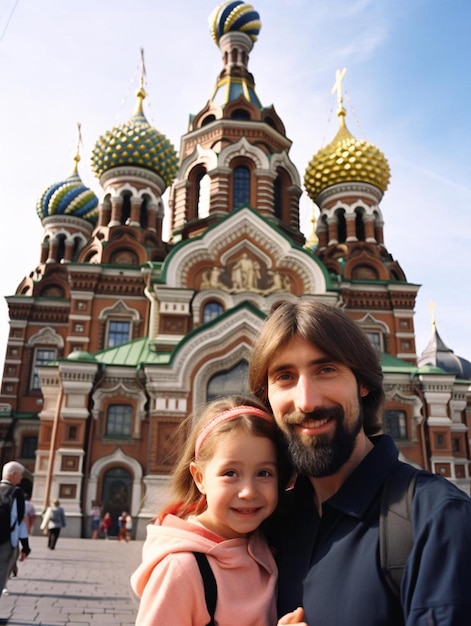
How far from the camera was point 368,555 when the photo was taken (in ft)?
5.13

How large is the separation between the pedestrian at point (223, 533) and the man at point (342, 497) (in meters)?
0.08

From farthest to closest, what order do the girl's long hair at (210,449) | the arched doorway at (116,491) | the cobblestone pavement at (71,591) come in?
the arched doorway at (116,491) < the cobblestone pavement at (71,591) < the girl's long hair at (210,449)

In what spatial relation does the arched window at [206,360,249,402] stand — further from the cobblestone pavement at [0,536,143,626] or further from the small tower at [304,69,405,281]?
the small tower at [304,69,405,281]

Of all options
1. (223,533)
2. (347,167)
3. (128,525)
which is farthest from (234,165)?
(223,533)

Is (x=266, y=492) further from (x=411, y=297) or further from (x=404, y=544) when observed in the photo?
(x=411, y=297)

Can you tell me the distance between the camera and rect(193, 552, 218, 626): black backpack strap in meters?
1.81

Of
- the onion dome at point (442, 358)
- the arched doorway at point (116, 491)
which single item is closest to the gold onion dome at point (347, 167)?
the onion dome at point (442, 358)

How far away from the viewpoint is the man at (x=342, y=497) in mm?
1373

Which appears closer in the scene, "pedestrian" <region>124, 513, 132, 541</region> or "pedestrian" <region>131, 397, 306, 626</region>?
"pedestrian" <region>131, 397, 306, 626</region>

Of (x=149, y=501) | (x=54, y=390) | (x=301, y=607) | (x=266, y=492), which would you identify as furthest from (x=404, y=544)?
(x=54, y=390)

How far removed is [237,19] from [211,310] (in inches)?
729

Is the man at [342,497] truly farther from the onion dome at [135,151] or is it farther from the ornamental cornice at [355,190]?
the ornamental cornice at [355,190]

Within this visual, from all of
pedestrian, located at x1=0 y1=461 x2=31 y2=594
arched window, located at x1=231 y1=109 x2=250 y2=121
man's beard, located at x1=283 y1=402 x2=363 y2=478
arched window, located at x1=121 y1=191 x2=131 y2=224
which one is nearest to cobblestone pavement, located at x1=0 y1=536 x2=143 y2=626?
pedestrian, located at x1=0 y1=461 x2=31 y2=594

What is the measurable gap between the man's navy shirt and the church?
15853 millimetres
